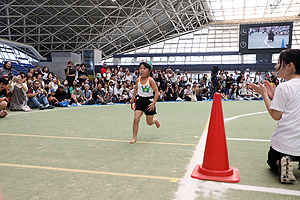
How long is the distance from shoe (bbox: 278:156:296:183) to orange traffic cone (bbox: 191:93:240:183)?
0.42 metres

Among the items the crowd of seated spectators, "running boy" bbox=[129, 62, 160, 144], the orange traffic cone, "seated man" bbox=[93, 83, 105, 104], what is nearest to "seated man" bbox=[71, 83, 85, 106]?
the crowd of seated spectators

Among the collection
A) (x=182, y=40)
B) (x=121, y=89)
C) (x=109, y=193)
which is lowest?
(x=109, y=193)

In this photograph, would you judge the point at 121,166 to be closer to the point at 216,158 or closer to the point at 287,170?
the point at 216,158

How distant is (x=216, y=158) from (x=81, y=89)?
11.3 metres

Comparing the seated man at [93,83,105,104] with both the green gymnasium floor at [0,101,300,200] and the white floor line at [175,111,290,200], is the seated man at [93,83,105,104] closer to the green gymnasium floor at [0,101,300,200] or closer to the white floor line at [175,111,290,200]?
the green gymnasium floor at [0,101,300,200]

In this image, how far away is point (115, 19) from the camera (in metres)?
33.0

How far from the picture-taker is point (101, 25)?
3241 cm

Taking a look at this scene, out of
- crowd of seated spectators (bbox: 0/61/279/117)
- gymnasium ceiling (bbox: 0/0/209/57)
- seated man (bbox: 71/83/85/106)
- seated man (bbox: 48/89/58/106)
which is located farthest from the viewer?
gymnasium ceiling (bbox: 0/0/209/57)

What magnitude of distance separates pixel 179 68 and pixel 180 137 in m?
30.7

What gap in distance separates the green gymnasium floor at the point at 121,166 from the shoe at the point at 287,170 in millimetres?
60

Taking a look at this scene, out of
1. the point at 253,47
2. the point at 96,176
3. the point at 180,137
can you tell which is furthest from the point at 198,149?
the point at 253,47

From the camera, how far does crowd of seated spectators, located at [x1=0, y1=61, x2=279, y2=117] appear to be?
27.2 ft

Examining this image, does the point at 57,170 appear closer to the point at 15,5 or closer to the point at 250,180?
the point at 250,180

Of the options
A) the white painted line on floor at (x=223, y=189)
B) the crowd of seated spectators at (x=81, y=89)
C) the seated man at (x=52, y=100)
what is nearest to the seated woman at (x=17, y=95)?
the crowd of seated spectators at (x=81, y=89)
